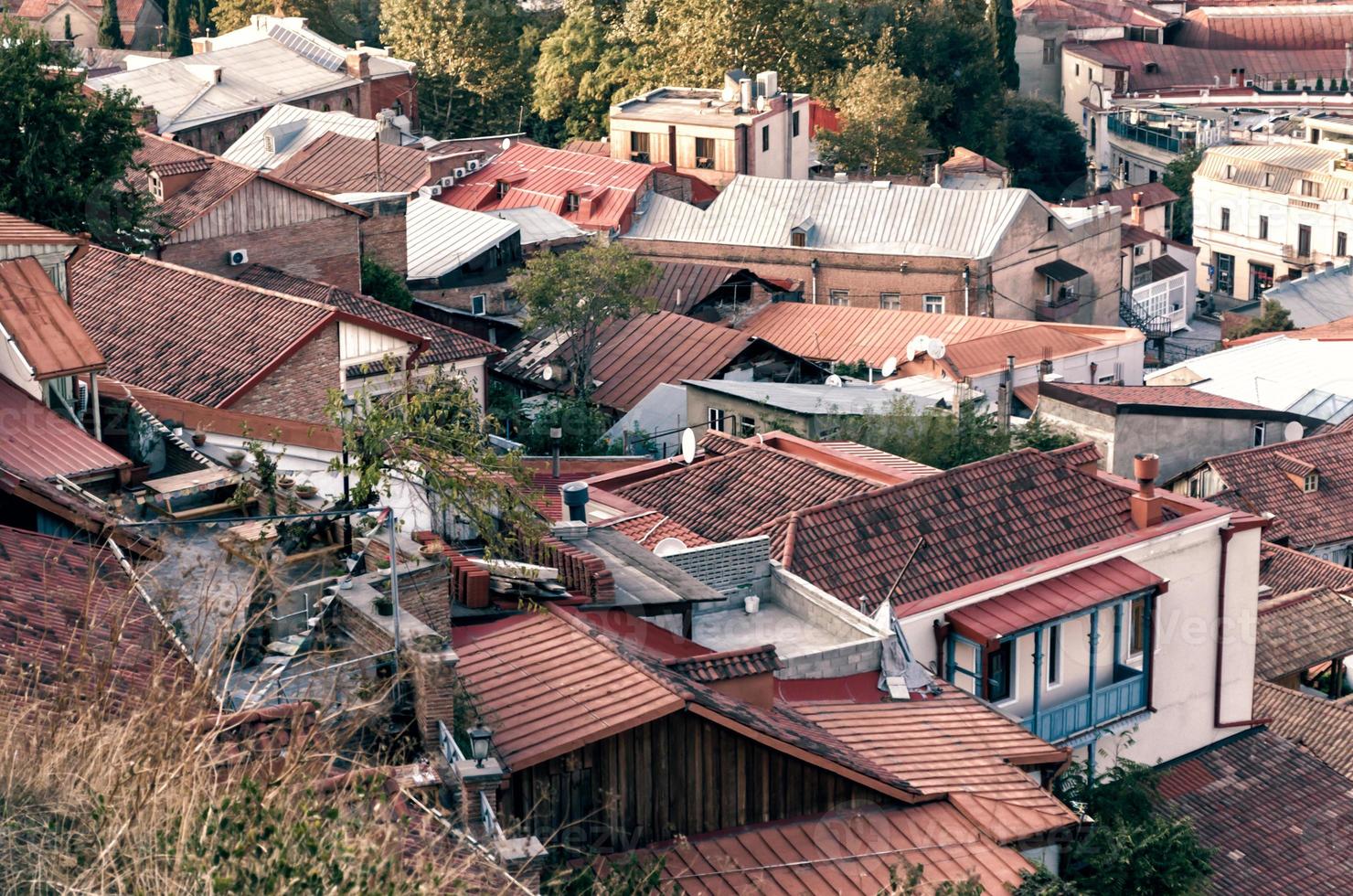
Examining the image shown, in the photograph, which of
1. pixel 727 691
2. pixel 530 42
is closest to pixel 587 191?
pixel 530 42

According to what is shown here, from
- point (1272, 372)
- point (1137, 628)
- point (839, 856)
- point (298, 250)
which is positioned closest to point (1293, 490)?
point (1272, 372)

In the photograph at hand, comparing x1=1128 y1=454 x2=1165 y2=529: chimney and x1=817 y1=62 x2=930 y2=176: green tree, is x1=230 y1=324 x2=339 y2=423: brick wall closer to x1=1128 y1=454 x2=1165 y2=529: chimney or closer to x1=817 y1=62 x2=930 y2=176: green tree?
x1=1128 y1=454 x2=1165 y2=529: chimney

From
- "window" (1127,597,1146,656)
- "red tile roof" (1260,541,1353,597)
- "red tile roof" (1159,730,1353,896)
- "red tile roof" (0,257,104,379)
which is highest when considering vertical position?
"red tile roof" (0,257,104,379)

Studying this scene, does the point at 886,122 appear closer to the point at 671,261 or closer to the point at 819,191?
the point at 819,191

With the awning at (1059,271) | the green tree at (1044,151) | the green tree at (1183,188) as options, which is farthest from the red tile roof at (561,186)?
the green tree at (1183,188)

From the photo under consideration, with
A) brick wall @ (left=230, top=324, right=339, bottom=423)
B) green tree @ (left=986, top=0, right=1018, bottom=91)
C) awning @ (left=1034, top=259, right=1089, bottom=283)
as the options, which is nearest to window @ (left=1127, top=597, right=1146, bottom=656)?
brick wall @ (left=230, top=324, right=339, bottom=423)

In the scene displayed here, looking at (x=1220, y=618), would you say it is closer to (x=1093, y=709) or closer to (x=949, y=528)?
(x=1093, y=709)
